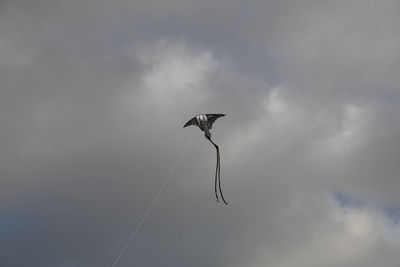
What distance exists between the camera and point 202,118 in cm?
5153
